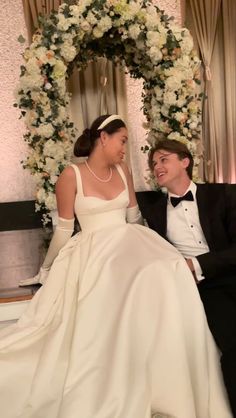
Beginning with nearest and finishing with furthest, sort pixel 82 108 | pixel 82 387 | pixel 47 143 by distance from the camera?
1. pixel 82 387
2. pixel 47 143
3. pixel 82 108

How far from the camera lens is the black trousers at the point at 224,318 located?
166 centimetres

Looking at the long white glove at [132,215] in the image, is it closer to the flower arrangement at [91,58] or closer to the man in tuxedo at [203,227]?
the man in tuxedo at [203,227]

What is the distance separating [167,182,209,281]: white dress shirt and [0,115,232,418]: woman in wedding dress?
0.20m

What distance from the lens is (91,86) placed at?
4.38 metres

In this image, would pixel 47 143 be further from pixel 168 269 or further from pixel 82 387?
pixel 82 387

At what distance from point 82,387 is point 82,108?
336cm

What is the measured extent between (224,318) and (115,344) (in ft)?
1.66

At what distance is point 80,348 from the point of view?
1.75 metres

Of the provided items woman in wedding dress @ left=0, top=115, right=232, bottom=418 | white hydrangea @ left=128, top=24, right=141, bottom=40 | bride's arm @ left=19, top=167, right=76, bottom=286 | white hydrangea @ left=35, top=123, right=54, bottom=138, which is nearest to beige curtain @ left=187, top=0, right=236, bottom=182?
white hydrangea @ left=128, top=24, right=141, bottom=40

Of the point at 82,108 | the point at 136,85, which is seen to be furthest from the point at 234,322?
the point at 136,85

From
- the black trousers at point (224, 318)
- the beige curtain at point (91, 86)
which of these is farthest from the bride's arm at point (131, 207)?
the beige curtain at point (91, 86)

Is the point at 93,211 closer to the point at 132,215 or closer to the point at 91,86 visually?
the point at 132,215

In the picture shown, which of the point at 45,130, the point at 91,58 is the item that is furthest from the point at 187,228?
the point at 91,58

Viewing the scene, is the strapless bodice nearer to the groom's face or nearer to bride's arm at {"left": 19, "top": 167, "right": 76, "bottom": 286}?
bride's arm at {"left": 19, "top": 167, "right": 76, "bottom": 286}
